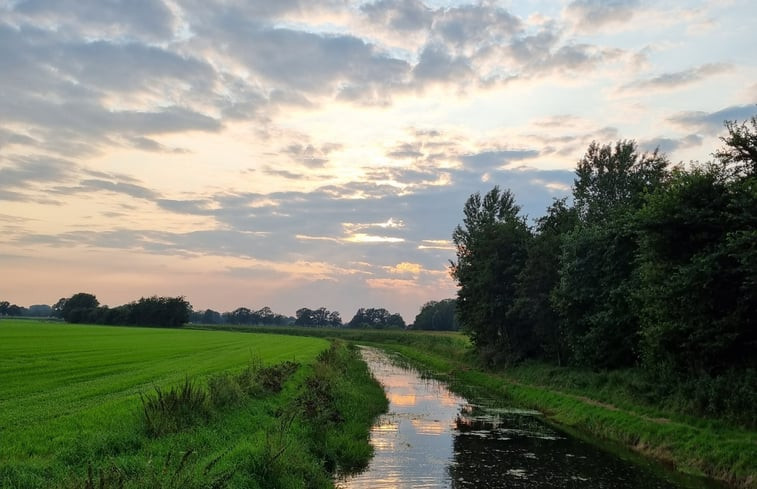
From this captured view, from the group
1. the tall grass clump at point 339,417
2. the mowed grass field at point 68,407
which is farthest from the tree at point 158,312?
the tall grass clump at point 339,417

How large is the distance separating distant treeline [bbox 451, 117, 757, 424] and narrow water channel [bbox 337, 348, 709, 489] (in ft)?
16.4

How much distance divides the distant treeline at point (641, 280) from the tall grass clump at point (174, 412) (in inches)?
680

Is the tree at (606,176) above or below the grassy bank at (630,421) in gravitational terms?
above

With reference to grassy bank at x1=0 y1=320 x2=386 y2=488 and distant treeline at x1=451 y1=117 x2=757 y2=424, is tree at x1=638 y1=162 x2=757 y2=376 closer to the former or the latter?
distant treeline at x1=451 y1=117 x2=757 y2=424

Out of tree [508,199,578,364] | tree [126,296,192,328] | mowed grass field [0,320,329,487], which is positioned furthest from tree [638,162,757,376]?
tree [126,296,192,328]

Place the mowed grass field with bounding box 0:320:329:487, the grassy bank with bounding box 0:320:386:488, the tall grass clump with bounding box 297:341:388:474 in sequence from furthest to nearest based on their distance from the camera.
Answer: the tall grass clump with bounding box 297:341:388:474
the mowed grass field with bounding box 0:320:329:487
the grassy bank with bounding box 0:320:386:488

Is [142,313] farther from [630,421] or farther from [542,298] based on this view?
[630,421]

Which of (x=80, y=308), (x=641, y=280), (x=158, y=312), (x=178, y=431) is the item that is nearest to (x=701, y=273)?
(x=641, y=280)

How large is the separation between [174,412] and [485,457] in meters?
10.4

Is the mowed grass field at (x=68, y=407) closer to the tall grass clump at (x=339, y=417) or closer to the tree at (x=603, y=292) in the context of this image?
the tall grass clump at (x=339, y=417)

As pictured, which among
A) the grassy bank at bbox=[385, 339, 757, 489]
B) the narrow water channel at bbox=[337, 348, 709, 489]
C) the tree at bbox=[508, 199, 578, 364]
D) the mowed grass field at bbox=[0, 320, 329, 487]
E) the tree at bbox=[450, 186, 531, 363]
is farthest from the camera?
the tree at bbox=[450, 186, 531, 363]

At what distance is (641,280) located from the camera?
26.5m

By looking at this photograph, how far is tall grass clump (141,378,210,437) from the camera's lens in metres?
15.3

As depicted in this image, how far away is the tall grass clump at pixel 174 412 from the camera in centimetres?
1530
